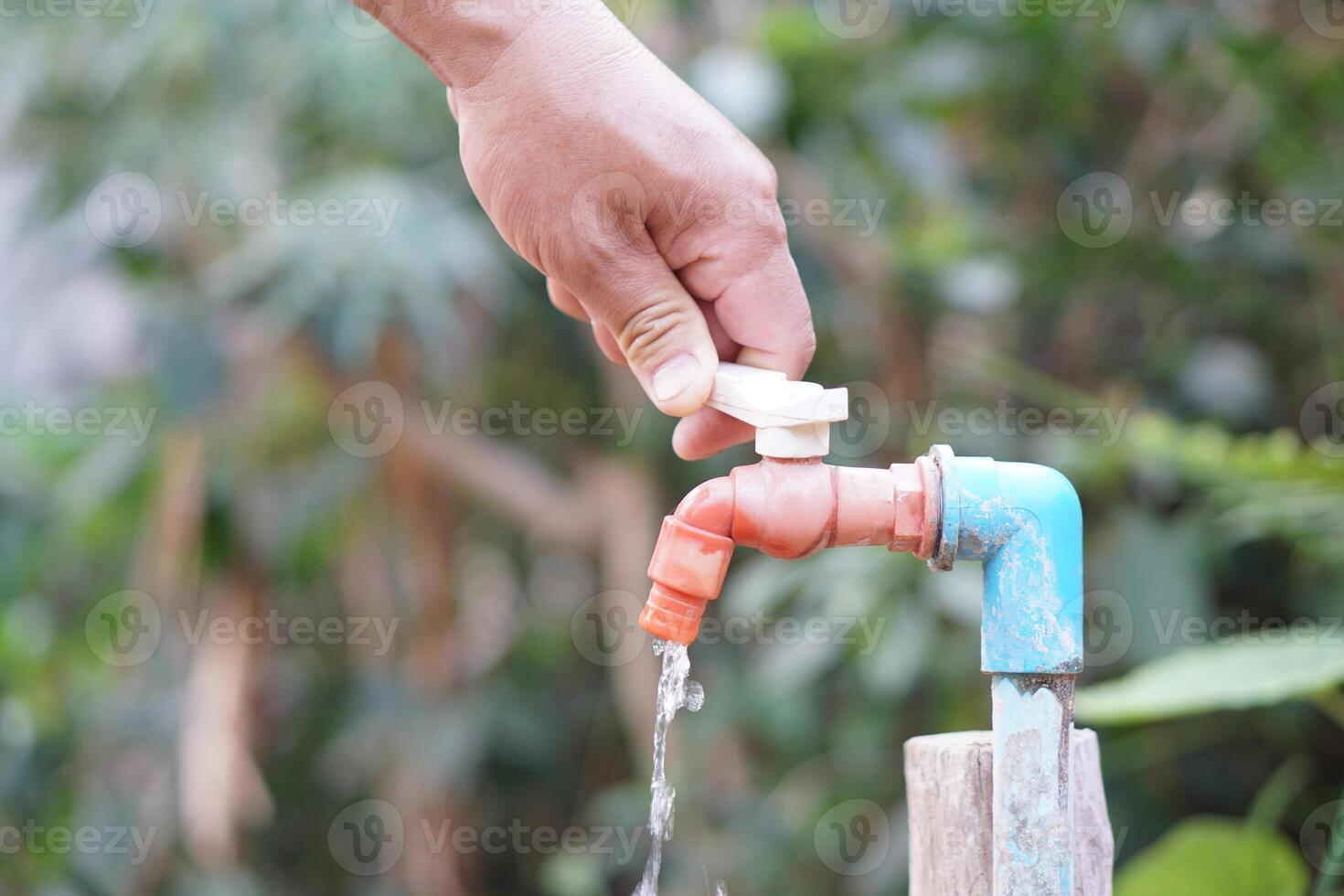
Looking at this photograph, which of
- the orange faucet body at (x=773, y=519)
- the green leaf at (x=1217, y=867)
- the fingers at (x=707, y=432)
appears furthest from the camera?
the green leaf at (x=1217, y=867)

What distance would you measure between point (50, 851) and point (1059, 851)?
1.92 m

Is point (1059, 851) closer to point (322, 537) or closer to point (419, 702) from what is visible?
point (419, 702)

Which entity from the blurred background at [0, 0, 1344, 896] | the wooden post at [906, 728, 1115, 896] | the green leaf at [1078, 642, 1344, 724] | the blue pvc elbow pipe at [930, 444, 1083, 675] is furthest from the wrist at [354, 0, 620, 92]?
the blurred background at [0, 0, 1344, 896]

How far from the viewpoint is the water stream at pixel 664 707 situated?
832 millimetres

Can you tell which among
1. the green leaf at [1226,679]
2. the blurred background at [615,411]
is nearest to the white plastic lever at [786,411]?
the green leaf at [1226,679]

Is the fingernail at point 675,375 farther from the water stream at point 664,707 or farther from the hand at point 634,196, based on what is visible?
the water stream at point 664,707

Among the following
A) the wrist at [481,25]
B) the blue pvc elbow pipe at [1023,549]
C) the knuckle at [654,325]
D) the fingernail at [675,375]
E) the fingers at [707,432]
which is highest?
the wrist at [481,25]

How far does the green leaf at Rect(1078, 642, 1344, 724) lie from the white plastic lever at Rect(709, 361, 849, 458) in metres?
0.47

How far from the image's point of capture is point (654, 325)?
83cm

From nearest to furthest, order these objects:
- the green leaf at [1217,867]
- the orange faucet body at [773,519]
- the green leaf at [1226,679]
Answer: the orange faucet body at [773,519] < the green leaf at [1226,679] < the green leaf at [1217,867]

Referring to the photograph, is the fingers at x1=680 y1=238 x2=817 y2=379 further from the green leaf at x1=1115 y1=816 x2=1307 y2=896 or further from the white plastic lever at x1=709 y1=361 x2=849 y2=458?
the green leaf at x1=1115 y1=816 x2=1307 y2=896

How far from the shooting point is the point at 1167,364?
1.99 meters

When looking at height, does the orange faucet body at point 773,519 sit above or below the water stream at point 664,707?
above

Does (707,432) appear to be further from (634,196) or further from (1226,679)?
(1226,679)
